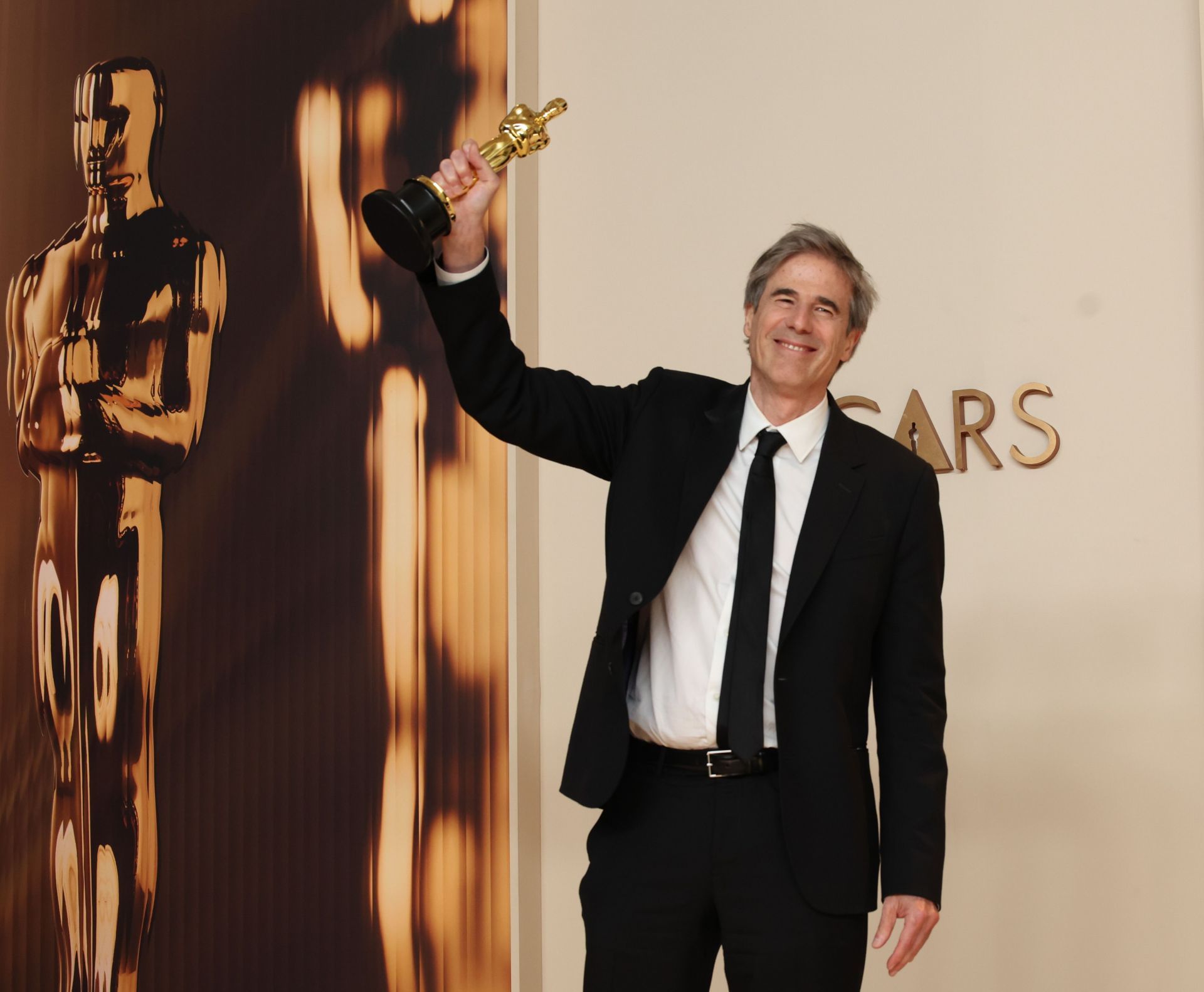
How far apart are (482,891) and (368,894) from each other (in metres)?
0.28

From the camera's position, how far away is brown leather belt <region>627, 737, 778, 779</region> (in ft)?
5.62

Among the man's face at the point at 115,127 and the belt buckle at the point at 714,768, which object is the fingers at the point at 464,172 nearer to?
the belt buckle at the point at 714,768

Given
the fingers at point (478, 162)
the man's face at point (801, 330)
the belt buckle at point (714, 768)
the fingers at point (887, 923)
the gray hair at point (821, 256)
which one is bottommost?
the fingers at point (887, 923)

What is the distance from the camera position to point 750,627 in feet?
5.63

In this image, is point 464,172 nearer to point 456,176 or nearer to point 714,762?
point 456,176

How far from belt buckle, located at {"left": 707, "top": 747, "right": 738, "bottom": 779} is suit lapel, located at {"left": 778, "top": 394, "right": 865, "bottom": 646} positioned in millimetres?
169

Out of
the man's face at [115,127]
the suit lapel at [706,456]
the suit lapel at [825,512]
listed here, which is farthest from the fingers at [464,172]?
the man's face at [115,127]

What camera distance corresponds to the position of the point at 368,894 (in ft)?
9.81

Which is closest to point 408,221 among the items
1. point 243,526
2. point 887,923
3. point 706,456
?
point 706,456

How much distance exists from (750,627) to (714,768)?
204 mm

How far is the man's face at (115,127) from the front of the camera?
11.0 feet

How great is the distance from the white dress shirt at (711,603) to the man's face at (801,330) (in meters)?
0.05

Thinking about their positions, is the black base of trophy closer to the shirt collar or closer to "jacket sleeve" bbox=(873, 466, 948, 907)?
the shirt collar

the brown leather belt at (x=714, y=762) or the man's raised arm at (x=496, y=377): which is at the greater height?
the man's raised arm at (x=496, y=377)
